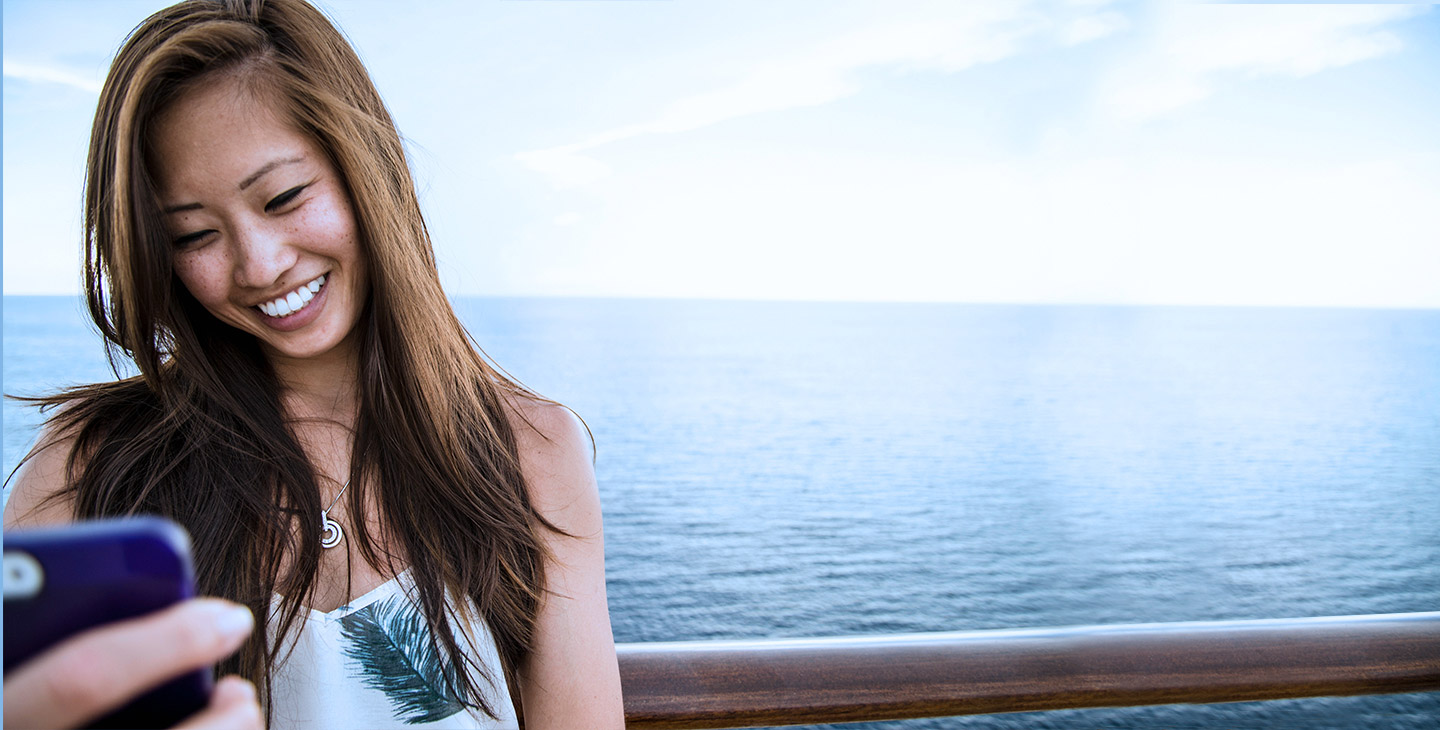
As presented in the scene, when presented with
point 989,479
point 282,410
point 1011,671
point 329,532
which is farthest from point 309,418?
point 989,479

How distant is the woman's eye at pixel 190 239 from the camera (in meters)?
0.98

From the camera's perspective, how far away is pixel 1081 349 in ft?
192

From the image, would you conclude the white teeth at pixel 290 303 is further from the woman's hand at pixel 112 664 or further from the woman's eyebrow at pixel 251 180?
the woman's hand at pixel 112 664

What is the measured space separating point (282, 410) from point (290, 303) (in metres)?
0.21

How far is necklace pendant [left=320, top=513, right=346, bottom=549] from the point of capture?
1.10 metres

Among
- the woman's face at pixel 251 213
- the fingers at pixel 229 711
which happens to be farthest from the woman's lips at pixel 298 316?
the fingers at pixel 229 711

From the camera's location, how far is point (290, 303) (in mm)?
1023

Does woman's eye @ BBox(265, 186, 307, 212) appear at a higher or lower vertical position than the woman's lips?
higher

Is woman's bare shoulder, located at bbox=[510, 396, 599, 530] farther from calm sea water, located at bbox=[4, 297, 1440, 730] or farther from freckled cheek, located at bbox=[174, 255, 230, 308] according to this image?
calm sea water, located at bbox=[4, 297, 1440, 730]

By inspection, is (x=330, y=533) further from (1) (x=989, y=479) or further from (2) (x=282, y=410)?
(1) (x=989, y=479)

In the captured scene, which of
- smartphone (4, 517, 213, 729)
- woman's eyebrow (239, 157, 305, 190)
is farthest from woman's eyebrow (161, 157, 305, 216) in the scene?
smartphone (4, 517, 213, 729)

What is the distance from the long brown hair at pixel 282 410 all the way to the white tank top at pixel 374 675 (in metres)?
0.02

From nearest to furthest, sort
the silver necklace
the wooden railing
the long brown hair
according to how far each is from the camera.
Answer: the wooden railing → the long brown hair → the silver necklace

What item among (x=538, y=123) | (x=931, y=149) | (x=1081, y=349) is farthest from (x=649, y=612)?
(x=1081, y=349)
